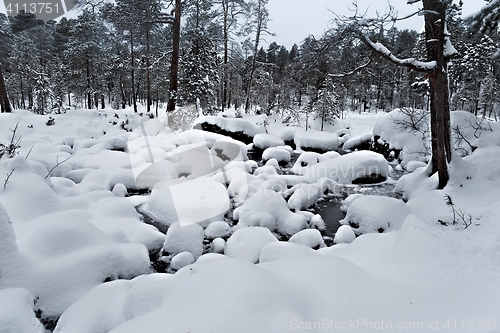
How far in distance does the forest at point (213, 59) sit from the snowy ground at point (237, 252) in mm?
3323

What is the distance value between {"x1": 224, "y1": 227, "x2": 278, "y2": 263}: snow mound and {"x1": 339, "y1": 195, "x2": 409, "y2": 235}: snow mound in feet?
7.42

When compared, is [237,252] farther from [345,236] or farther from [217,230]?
[345,236]

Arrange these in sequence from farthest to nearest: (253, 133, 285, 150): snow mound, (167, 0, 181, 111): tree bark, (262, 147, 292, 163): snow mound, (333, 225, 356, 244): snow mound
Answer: (253, 133, 285, 150): snow mound < (262, 147, 292, 163): snow mound < (167, 0, 181, 111): tree bark < (333, 225, 356, 244): snow mound

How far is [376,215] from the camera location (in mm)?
5941

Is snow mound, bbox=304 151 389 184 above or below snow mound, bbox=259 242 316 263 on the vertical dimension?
above

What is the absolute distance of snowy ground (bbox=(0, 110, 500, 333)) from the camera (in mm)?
2311

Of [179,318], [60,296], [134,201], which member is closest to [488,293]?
[179,318]

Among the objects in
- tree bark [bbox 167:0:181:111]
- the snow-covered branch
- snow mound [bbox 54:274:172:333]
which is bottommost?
snow mound [bbox 54:274:172:333]

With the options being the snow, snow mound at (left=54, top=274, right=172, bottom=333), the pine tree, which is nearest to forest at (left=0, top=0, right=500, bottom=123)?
the pine tree

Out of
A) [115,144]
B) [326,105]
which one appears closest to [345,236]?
[115,144]

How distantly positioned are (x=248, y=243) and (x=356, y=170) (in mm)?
5915

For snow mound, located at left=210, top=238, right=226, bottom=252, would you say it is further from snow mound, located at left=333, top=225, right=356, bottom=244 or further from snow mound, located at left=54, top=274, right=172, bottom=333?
snow mound, located at left=333, top=225, right=356, bottom=244

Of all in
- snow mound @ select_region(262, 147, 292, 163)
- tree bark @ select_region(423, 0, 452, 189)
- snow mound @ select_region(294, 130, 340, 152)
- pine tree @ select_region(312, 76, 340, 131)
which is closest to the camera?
tree bark @ select_region(423, 0, 452, 189)

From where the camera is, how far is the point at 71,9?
31.3 feet
